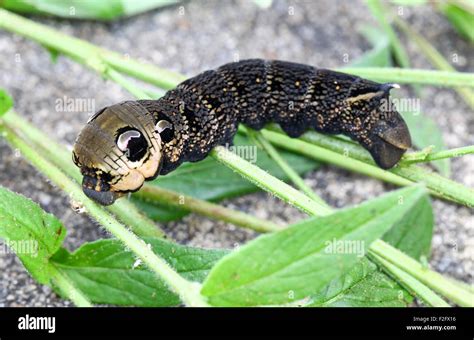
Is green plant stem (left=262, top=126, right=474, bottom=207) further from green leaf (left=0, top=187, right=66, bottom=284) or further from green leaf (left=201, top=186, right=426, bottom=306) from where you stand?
green leaf (left=0, top=187, right=66, bottom=284)

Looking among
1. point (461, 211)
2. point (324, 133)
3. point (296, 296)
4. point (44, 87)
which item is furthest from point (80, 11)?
point (296, 296)

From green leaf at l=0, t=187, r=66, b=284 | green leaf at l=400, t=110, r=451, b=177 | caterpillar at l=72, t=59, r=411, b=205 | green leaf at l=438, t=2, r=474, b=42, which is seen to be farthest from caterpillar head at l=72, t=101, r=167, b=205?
green leaf at l=438, t=2, r=474, b=42

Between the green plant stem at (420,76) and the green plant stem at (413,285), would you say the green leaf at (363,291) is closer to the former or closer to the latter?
the green plant stem at (413,285)

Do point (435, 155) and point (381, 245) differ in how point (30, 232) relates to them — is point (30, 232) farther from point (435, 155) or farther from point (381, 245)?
point (435, 155)

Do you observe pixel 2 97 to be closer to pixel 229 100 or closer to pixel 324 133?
pixel 229 100

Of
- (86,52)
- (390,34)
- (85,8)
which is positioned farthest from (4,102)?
(390,34)

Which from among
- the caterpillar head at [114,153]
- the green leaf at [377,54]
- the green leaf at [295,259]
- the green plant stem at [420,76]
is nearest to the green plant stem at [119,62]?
the green plant stem at [420,76]
